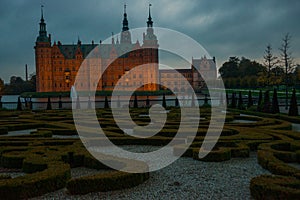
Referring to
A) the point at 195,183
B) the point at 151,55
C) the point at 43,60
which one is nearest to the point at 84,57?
the point at 43,60

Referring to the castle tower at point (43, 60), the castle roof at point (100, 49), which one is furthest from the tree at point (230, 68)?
the castle tower at point (43, 60)

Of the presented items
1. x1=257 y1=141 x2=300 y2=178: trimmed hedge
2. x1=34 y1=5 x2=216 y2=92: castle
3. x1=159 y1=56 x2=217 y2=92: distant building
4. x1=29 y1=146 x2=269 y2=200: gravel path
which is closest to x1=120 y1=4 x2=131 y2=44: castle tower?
x1=34 y1=5 x2=216 y2=92: castle

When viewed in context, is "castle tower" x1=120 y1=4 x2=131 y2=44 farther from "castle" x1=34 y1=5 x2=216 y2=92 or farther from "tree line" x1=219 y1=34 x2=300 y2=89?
"tree line" x1=219 y1=34 x2=300 y2=89

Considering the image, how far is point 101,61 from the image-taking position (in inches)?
2562

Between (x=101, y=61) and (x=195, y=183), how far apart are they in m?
62.3

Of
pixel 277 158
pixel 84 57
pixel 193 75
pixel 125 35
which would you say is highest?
pixel 125 35

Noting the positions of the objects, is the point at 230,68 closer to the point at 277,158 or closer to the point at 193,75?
the point at 193,75

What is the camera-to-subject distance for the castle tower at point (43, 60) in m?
61.5

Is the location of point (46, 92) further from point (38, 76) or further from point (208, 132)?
point (208, 132)

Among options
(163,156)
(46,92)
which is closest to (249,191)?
(163,156)

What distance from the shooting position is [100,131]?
7859mm

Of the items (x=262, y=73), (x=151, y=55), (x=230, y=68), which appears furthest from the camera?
(x=230, y=68)

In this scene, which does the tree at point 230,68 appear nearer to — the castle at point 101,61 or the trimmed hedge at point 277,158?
the castle at point 101,61

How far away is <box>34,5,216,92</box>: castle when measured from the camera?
62.0 m
